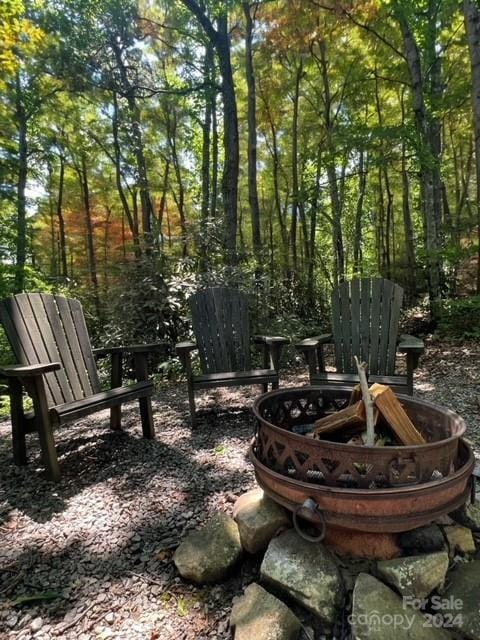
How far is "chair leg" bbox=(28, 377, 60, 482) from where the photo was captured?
71.7 inches

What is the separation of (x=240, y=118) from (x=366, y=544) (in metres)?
10.1

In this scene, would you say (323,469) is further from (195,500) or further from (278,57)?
(278,57)

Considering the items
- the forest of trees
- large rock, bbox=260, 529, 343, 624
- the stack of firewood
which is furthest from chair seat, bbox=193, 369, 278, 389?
the forest of trees

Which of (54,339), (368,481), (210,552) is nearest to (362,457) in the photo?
(368,481)

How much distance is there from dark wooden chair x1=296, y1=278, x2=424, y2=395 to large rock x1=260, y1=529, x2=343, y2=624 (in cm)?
130

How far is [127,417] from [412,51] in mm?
6077

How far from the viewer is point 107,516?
61.8 inches

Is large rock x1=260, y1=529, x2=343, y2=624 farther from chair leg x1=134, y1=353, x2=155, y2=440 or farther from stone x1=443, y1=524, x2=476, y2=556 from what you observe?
chair leg x1=134, y1=353, x2=155, y2=440

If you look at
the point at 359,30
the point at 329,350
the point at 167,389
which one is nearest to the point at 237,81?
the point at 359,30

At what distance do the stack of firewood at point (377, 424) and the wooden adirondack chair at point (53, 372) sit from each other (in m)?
1.35

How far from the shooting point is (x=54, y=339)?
226 cm

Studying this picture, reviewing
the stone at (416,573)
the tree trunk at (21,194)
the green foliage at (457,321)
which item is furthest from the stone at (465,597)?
the tree trunk at (21,194)

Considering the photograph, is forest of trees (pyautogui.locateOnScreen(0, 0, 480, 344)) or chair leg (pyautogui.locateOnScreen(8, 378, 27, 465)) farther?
forest of trees (pyautogui.locateOnScreen(0, 0, 480, 344))

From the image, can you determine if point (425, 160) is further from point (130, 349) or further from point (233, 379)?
point (130, 349)
